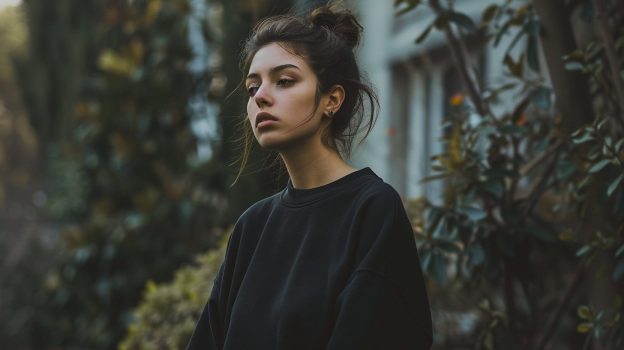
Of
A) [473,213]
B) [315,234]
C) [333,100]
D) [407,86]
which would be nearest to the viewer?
[315,234]

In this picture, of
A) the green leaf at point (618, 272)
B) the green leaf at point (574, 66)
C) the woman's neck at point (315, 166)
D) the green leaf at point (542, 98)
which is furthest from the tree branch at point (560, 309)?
the woman's neck at point (315, 166)

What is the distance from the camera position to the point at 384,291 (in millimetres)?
1820

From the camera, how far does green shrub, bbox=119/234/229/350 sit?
3.85m

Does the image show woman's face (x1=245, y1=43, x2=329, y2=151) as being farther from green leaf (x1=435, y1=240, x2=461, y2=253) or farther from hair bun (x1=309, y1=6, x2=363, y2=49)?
green leaf (x1=435, y1=240, x2=461, y2=253)

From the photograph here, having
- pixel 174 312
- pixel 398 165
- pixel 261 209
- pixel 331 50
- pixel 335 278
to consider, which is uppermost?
pixel 331 50

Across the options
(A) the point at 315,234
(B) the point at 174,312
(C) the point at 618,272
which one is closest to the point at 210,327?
(A) the point at 315,234

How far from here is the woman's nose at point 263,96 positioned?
78.4 inches

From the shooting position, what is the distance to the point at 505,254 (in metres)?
3.18

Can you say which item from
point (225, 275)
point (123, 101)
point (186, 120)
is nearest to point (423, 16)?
point (186, 120)

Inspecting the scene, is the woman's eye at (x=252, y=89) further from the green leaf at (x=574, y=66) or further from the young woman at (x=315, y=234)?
the green leaf at (x=574, y=66)

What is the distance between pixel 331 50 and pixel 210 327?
78 centimetres

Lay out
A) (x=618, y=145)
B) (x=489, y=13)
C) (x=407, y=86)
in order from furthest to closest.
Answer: (x=407, y=86)
(x=489, y=13)
(x=618, y=145)

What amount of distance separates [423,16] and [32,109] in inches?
362

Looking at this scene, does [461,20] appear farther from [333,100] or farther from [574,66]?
[333,100]
